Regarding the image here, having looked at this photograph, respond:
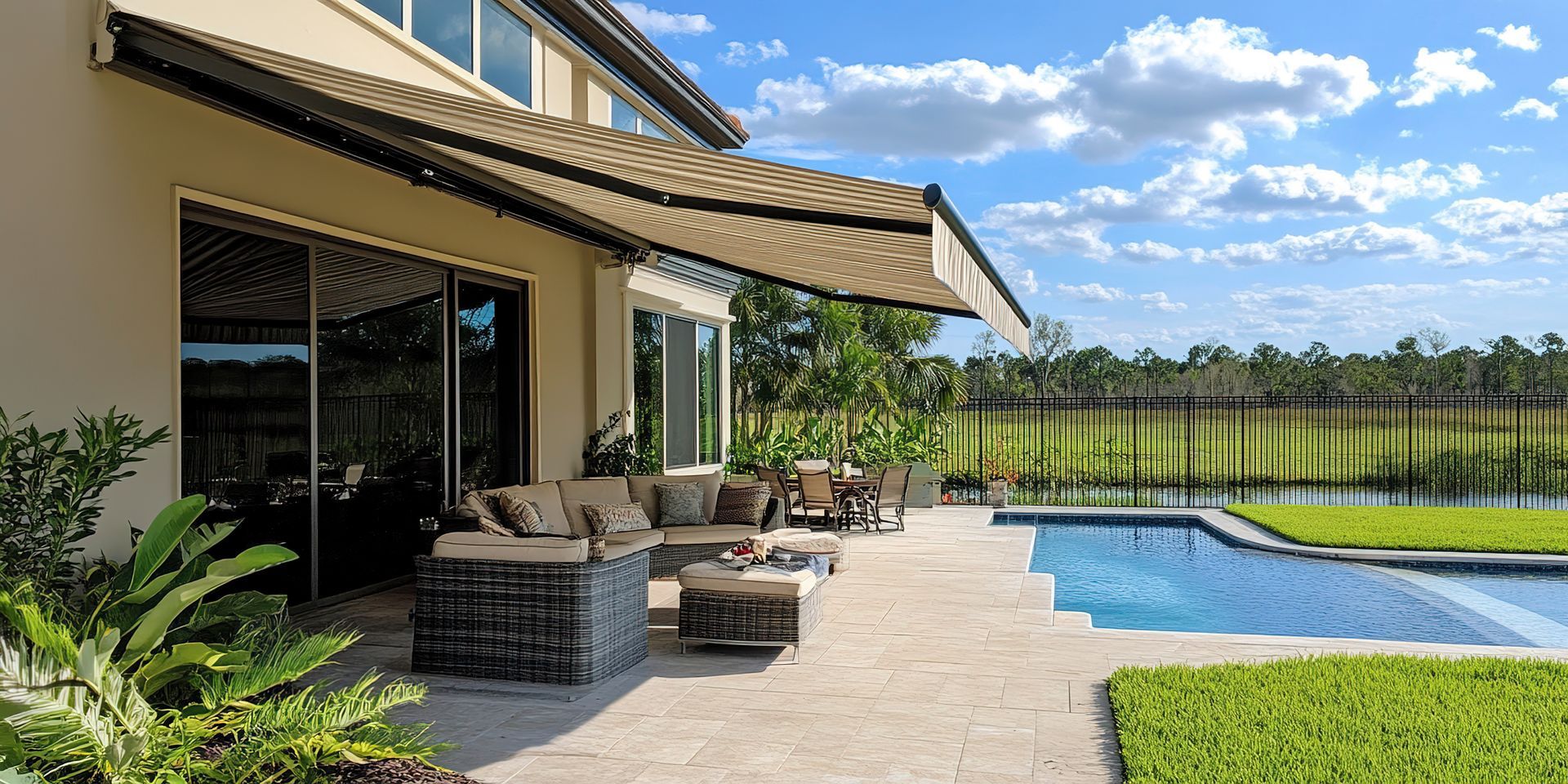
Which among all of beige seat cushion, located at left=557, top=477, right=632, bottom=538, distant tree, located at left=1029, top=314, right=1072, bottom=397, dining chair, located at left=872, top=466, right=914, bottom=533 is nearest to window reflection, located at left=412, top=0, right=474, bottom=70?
beige seat cushion, located at left=557, top=477, right=632, bottom=538

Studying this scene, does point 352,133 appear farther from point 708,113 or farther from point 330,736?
point 708,113

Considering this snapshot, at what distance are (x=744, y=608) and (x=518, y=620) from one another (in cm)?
144

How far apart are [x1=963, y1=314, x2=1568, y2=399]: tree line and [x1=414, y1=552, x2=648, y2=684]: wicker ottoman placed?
22383mm

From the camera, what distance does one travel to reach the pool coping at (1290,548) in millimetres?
10961

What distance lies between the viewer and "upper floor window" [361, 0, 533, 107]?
8.00m

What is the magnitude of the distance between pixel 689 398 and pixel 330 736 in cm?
1142

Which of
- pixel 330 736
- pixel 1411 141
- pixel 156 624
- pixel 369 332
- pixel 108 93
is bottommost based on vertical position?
pixel 330 736

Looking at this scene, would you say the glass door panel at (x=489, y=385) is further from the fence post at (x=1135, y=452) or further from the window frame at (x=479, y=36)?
the fence post at (x=1135, y=452)

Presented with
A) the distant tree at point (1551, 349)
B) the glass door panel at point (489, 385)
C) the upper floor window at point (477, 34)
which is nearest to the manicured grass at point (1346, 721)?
the glass door panel at point (489, 385)

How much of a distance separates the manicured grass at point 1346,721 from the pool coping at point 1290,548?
5.43 metres

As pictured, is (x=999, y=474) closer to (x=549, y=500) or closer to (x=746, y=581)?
(x=549, y=500)

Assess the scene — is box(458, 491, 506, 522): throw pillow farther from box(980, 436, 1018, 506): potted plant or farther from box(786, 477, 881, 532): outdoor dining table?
box(980, 436, 1018, 506): potted plant

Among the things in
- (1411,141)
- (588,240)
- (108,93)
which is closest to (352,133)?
(108,93)

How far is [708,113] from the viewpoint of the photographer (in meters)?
14.5
